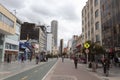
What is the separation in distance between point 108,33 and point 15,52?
3295 cm

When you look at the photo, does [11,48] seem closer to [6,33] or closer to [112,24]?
[6,33]

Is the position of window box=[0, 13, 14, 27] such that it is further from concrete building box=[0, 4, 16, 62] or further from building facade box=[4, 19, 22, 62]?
building facade box=[4, 19, 22, 62]

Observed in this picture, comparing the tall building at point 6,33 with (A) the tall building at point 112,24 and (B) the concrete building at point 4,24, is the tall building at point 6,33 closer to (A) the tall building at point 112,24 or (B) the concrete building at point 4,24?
(B) the concrete building at point 4,24

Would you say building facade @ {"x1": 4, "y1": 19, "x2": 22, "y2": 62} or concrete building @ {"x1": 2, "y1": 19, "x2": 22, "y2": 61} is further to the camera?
concrete building @ {"x1": 2, "y1": 19, "x2": 22, "y2": 61}

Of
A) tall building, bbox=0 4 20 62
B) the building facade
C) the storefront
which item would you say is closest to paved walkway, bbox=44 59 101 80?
tall building, bbox=0 4 20 62

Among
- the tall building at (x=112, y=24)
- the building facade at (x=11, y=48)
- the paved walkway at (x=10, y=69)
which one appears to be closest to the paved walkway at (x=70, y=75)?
the paved walkway at (x=10, y=69)

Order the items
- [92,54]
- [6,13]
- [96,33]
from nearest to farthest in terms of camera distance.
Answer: [92,54] → [6,13] → [96,33]

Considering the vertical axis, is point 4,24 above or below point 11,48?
above

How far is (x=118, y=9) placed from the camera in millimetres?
41312

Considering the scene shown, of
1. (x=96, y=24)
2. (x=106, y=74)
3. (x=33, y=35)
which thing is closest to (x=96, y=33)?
(x=96, y=24)

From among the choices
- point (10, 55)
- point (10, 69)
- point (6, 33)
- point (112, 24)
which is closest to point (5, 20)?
point (6, 33)

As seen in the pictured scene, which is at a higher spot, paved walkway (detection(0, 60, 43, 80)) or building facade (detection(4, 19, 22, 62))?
building facade (detection(4, 19, 22, 62))

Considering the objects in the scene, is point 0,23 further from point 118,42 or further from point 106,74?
point 106,74

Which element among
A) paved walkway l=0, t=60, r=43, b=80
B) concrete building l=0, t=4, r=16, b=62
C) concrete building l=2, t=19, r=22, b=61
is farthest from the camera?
concrete building l=2, t=19, r=22, b=61
